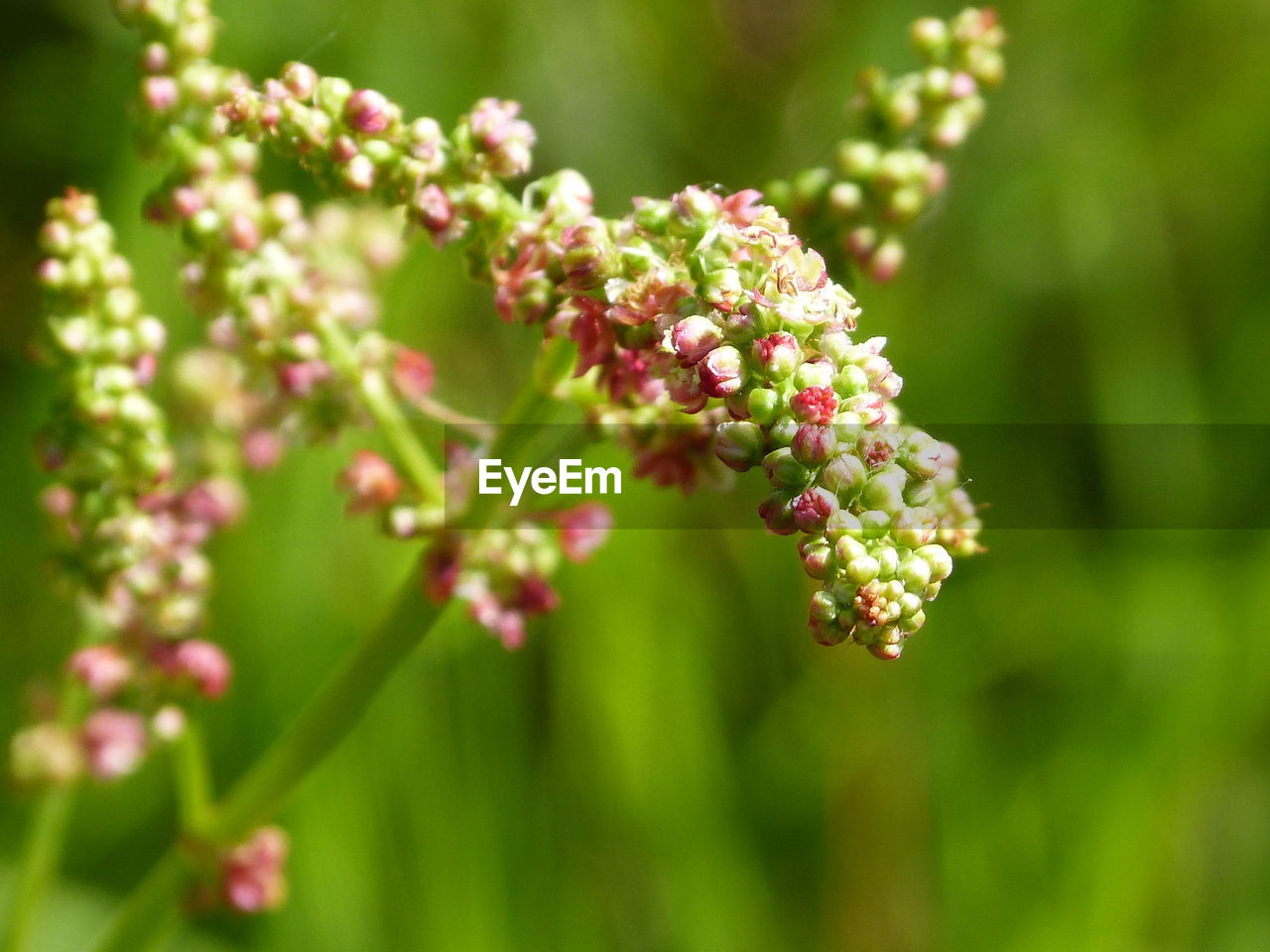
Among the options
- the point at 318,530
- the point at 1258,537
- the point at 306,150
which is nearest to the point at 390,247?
the point at 306,150

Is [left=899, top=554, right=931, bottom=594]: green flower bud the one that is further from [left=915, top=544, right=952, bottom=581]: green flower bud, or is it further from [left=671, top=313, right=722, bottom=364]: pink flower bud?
[left=671, top=313, right=722, bottom=364]: pink flower bud

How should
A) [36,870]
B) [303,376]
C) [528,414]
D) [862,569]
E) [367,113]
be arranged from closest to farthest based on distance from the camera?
[862,569], [367,113], [528,414], [303,376], [36,870]

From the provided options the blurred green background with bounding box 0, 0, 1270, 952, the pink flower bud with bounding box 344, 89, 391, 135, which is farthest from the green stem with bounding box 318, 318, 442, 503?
the blurred green background with bounding box 0, 0, 1270, 952

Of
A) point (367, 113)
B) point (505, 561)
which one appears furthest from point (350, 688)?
point (367, 113)

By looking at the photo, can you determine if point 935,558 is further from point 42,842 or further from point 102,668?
point 42,842

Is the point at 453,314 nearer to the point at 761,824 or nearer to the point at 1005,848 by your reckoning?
the point at 761,824
